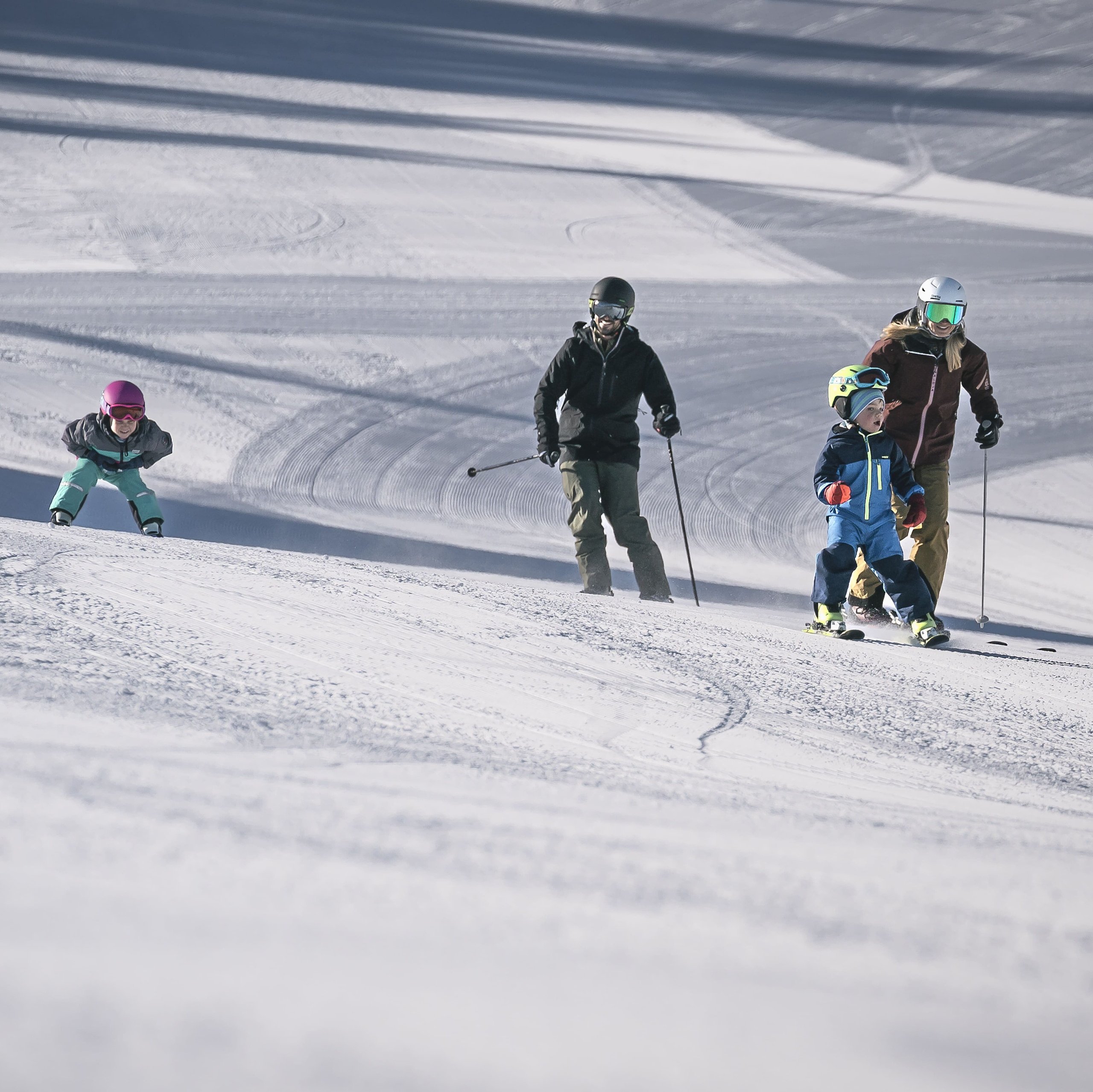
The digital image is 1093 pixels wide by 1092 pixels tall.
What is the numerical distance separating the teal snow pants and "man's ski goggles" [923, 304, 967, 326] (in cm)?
390

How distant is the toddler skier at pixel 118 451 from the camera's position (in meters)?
6.52

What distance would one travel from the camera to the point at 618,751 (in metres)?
2.88

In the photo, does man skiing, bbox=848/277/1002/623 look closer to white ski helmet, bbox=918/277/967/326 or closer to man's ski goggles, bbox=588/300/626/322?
white ski helmet, bbox=918/277/967/326

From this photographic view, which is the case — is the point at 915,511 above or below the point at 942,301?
below

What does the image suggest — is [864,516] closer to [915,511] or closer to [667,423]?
[915,511]

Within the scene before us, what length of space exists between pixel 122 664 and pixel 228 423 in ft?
19.3

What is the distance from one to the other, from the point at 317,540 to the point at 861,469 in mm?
3351

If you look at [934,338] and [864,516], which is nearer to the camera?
[864,516]

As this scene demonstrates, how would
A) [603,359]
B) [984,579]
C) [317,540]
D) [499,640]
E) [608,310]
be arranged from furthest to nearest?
[317,540] < [984,579] < [603,359] < [608,310] < [499,640]

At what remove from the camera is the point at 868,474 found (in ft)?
17.4

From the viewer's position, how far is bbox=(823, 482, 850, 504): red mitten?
507cm

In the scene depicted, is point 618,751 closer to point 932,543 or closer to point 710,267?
point 932,543

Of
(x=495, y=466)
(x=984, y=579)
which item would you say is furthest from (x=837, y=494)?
(x=495, y=466)

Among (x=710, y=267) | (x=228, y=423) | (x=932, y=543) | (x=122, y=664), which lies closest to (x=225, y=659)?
(x=122, y=664)
